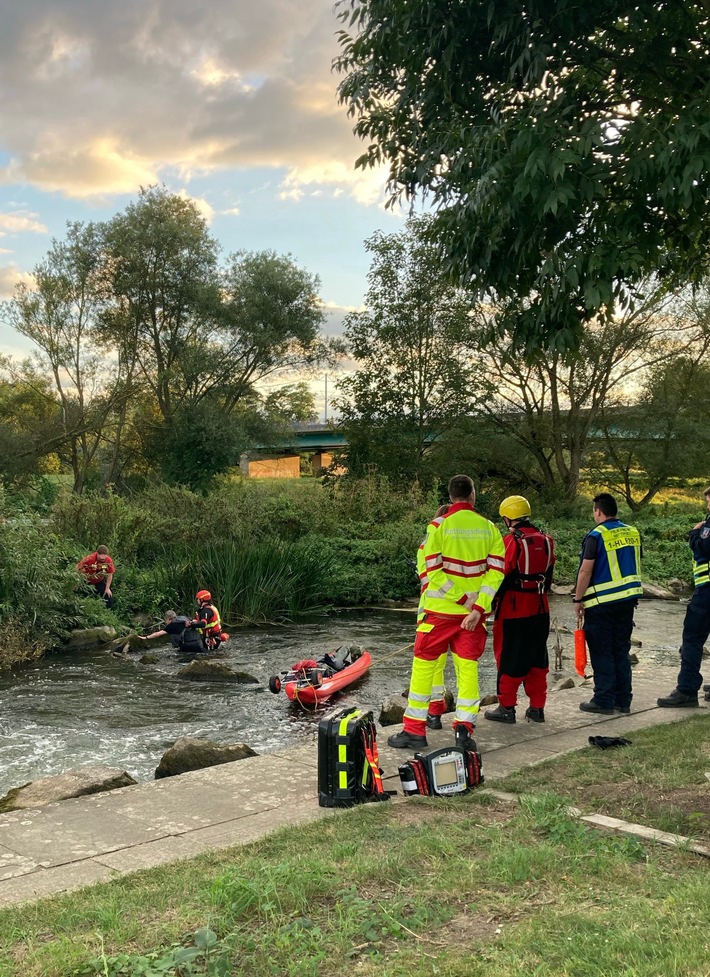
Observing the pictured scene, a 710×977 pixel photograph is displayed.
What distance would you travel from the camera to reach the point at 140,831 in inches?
217

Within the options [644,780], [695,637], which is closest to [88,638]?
[695,637]

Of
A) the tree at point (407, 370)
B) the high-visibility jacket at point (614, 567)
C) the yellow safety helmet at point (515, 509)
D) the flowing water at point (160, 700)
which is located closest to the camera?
the yellow safety helmet at point (515, 509)

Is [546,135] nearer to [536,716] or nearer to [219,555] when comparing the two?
[536,716]

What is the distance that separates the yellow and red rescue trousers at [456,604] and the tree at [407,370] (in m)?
28.1

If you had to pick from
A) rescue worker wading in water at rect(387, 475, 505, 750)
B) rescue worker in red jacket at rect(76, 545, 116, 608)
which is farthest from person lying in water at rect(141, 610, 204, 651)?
rescue worker wading in water at rect(387, 475, 505, 750)

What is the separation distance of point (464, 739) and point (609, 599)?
7.40ft

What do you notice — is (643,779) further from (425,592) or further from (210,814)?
(210,814)

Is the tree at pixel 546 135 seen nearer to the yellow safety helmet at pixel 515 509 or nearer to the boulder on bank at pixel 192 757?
the yellow safety helmet at pixel 515 509

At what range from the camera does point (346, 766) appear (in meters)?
5.84

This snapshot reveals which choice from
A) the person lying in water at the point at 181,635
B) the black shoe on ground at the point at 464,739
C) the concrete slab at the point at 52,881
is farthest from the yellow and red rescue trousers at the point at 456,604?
the person lying in water at the point at 181,635

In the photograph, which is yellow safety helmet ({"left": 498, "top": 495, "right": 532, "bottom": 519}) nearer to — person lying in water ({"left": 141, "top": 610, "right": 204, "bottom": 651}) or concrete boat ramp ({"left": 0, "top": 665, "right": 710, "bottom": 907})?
concrete boat ramp ({"left": 0, "top": 665, "right": 710, "bottom": 907})

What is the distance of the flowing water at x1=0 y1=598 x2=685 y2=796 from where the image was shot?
976 cm

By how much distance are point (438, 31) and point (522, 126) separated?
1.46m

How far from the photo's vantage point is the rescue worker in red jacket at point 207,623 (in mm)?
15383
